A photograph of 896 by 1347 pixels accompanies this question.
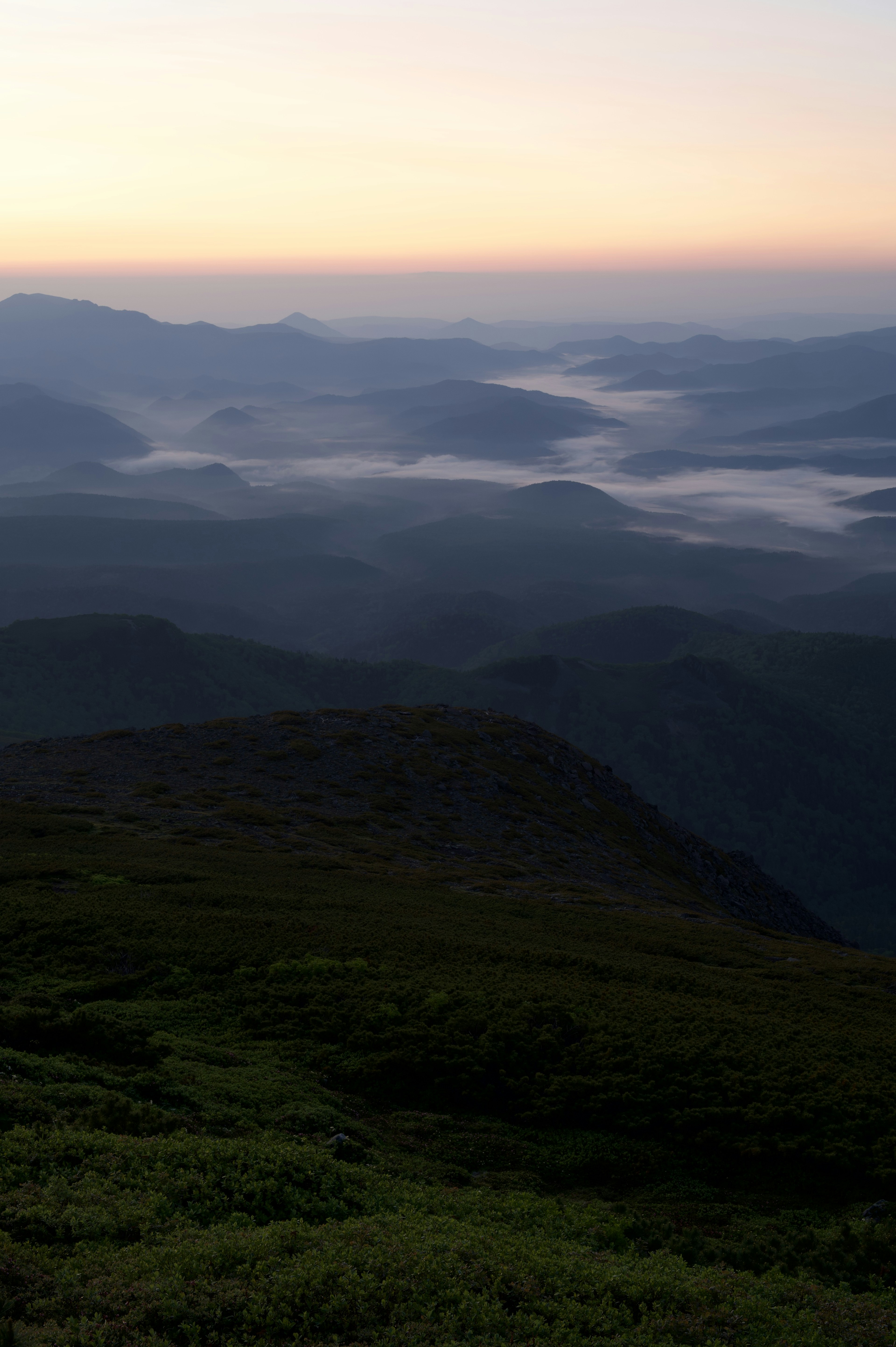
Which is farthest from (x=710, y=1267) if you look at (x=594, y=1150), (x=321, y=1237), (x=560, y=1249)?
(x=321, y=1237)

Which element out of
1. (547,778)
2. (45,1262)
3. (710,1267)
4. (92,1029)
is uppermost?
(45,1262)

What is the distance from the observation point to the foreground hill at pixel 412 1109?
43.1 ft

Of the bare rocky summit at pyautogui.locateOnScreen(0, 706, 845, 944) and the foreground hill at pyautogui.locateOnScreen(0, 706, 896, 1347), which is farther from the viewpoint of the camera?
the bare rocky summit at pyautogui.locateOnScreen(0, 706, 845, 944)

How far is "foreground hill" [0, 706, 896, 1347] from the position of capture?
1315 cm

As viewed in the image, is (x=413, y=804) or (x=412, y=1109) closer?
(x=412, y=1109)

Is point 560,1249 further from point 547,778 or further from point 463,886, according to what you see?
point 547,778

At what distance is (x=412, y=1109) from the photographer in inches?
892

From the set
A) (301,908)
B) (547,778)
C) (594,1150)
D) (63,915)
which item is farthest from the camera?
(547,778)

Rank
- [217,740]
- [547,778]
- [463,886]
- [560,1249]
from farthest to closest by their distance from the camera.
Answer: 1. [547,778]
2. [217,740]
3. [463,886]
4. [560,1249]

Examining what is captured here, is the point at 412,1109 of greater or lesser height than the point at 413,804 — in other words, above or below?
above

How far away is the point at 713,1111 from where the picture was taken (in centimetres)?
2225

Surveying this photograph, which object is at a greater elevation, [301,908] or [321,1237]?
[321,1237]

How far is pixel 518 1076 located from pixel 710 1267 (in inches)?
335

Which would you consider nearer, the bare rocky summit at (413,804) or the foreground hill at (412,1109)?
the foreground hill at (412,1109)
